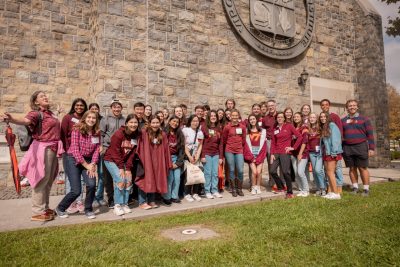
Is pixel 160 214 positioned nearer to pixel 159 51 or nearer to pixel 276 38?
pixel 159 51

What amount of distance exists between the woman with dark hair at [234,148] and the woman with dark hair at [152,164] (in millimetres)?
1401

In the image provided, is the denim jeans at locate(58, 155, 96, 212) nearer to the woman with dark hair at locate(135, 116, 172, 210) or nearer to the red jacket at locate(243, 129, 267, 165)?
the woman with dark hair at locate(135, 116, 172, 210)

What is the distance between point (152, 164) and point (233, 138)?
1767 millimetres

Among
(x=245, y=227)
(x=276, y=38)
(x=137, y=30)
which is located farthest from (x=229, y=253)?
(x=276, y=38)

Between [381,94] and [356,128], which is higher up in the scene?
[381,94]

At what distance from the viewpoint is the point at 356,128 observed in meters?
5.58

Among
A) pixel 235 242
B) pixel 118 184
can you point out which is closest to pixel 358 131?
pixel 235 242

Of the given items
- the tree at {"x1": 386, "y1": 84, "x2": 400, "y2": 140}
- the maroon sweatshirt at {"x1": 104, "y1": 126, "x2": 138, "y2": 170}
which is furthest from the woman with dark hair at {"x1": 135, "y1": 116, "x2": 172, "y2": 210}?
the tree at {"x1": 386, "y1": 84, "x2": 400, "y2": 140}

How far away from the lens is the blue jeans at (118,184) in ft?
14.6

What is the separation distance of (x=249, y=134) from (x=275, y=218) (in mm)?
2262

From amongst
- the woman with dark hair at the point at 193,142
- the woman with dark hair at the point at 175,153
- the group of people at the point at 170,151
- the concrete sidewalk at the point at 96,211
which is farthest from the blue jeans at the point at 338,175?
the woman with dark hair at the point at 175,153

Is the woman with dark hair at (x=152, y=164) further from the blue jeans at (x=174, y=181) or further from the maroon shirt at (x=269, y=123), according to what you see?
the maroon shirt at (x=269, y=123)

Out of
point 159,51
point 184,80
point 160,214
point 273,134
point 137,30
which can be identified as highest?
point 137,30

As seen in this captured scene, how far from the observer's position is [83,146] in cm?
417
